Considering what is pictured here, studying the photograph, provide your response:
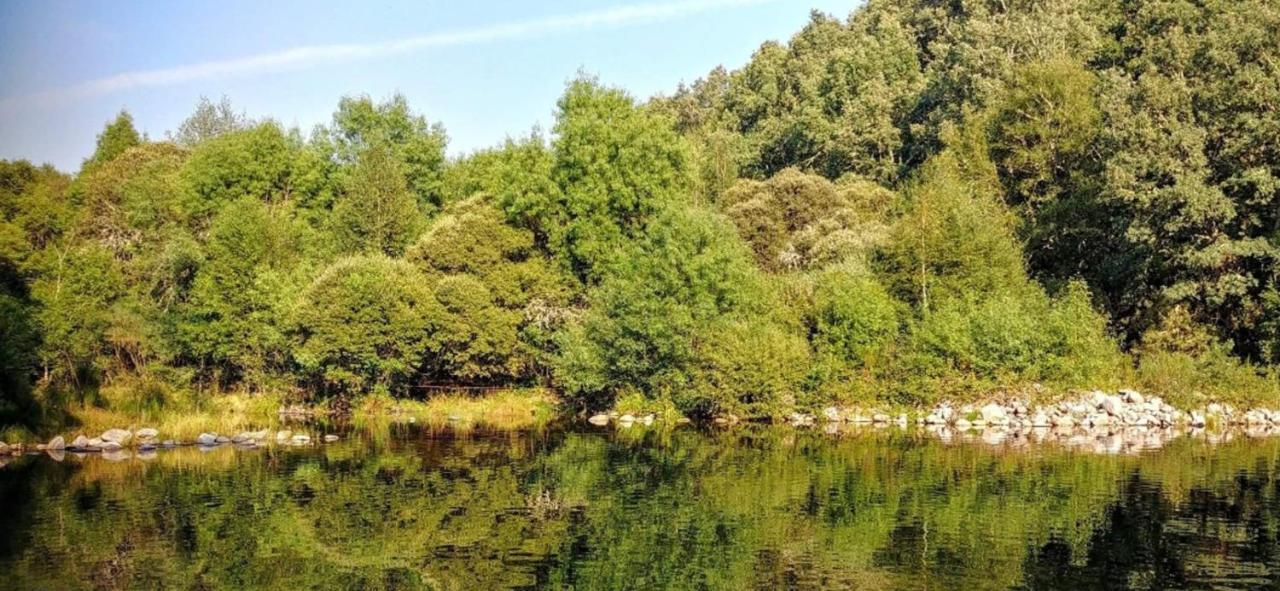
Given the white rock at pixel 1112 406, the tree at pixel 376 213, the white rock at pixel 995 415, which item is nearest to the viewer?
the white rock at pixel 1112 406

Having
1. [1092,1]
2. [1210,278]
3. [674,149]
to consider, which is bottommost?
[1210,278]

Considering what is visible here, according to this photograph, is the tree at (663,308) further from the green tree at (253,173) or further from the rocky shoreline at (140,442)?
the green tree at (253,173)

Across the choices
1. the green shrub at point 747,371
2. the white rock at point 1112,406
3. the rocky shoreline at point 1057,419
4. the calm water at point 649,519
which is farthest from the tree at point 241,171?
the white rock at point 1112,406

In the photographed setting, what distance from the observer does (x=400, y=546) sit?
2680cm

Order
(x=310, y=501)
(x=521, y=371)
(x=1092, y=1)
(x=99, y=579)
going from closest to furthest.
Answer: (x=99, y=579) → (x=310, y=501) → (x=521, y=371) → (x=1092, y=1)

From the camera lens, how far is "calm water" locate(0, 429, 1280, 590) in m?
23.8

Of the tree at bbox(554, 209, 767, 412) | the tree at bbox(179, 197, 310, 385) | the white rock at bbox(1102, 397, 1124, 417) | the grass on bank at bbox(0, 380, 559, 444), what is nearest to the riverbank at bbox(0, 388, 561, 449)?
the grass on bank at bbox(0, 380, 559, 444)

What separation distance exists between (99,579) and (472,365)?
4045 centimetres

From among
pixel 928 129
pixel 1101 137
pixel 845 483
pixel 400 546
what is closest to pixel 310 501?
pixel 400 546

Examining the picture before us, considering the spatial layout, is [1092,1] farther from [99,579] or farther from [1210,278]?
[99,579]

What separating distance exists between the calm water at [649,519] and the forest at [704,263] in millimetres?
12659

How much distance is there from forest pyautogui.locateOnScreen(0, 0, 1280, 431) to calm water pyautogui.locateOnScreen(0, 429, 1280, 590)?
41.5 ft

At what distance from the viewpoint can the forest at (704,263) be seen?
186ft

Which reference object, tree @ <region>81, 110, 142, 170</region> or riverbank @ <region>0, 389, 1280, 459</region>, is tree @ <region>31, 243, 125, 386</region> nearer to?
riverbank @ <region>0, 389, 1280, 459</region>
